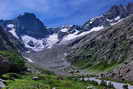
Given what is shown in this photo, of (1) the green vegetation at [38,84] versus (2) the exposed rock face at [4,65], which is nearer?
(1) the green vegetation at [38,84]

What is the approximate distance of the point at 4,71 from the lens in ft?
348

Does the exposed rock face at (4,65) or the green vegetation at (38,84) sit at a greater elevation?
the exposed rock face at (4,65)

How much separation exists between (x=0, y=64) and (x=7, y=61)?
6.16 metres

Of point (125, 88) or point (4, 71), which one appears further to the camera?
point (125, 88)

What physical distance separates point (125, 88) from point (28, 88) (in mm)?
100119

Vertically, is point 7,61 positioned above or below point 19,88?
above

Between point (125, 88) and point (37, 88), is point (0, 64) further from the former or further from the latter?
point (125, 88)

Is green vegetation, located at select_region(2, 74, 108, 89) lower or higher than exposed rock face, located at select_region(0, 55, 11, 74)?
lower

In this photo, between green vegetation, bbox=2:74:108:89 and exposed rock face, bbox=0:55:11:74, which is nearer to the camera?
green vegetation, bbox=2:74:108:89

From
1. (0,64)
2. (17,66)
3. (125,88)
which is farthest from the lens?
(125,88)

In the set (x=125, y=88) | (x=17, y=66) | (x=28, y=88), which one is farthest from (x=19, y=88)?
(x=125, y=88)

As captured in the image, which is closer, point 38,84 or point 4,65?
point 38,84

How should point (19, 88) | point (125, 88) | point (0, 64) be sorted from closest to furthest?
1. point (19, 88)
2. point (0, 64)
3. point (125, 88)

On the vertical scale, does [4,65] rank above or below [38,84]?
above
